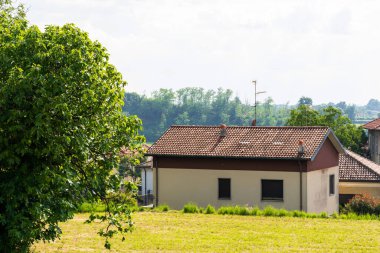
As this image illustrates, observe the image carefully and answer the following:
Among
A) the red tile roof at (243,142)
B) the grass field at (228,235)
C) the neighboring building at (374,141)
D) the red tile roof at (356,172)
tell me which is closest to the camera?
the grass field at (228,235)

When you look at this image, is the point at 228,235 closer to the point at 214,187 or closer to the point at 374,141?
the point at 214,187

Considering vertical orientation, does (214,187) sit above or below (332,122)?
below

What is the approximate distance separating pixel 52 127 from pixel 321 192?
77.8ft

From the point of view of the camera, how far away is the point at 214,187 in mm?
34625

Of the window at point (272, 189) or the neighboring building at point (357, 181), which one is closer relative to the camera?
the window at point (272, 189)

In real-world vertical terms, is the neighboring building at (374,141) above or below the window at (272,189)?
above

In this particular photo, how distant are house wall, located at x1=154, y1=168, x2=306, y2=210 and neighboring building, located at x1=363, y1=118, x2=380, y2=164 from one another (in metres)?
41.6

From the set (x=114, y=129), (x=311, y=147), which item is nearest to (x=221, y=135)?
(x=311, y=147)

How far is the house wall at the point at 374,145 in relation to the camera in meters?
73.4

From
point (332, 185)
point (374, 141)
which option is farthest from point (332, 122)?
point (332, 185)

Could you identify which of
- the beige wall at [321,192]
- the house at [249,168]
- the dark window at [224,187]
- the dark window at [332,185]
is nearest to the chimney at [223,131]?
the house at [249,168]

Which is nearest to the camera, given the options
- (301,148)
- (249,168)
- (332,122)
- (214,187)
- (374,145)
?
(301,148)

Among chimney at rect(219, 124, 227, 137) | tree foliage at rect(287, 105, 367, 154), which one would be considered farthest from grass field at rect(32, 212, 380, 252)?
tree foliage at rect(287, 105, 367, 154)

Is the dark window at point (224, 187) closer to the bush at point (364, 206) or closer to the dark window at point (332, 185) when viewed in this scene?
the bush at point (364, 206)
